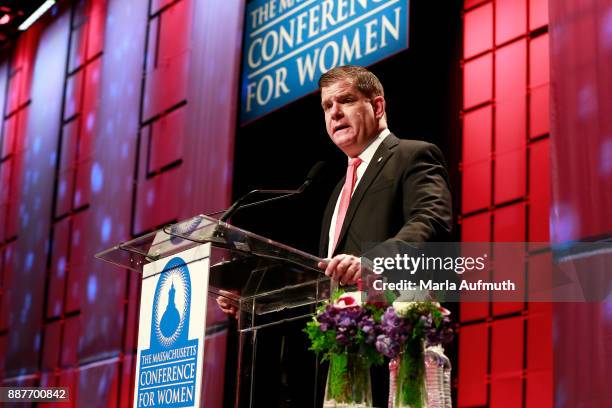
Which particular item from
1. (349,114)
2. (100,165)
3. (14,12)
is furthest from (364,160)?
(14,12)

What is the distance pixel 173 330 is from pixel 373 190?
0.71m

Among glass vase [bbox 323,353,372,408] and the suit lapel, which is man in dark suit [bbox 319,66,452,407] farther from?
glass vase [bbox 323,353,372,408]

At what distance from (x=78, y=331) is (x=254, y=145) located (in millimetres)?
2176

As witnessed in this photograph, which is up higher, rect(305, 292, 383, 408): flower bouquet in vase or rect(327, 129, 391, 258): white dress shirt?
rect(327, 129, 391, 258): white dress shirt

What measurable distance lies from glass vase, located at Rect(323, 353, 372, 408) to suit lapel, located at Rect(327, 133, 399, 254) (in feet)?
1.70

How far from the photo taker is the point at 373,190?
2717mm

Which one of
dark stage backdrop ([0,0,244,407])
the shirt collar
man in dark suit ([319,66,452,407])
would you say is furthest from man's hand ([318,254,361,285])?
dark stage backdrop ([0,0,244,407])

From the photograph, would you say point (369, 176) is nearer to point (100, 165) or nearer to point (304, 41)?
point (304, 41)

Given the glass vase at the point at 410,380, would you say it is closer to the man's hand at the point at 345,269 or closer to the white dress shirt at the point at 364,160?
the man's hand at the point at 345,269

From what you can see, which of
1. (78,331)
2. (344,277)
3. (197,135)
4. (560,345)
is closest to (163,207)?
(197,135)

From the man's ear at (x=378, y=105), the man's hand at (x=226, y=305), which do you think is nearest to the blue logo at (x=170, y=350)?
the man's hand at (x=226, y=305)

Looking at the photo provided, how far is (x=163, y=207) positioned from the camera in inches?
237

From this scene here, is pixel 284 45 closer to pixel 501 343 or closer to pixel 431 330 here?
pixel 501 343

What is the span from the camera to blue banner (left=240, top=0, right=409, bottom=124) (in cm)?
456
